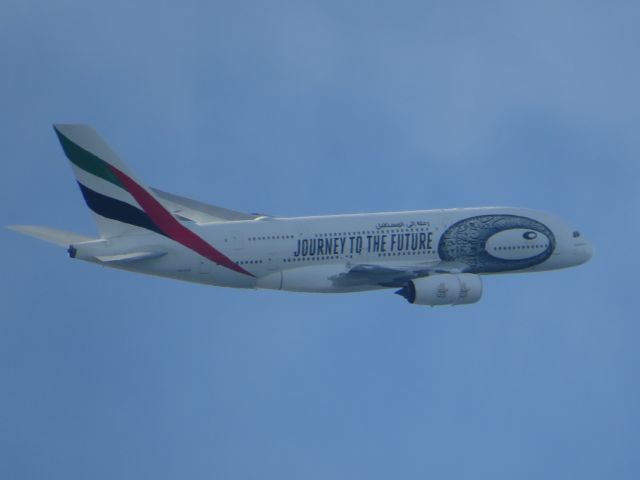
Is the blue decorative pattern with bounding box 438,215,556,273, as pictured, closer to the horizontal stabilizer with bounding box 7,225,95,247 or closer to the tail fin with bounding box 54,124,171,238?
the tail fin with bounding box 54,124,171,238

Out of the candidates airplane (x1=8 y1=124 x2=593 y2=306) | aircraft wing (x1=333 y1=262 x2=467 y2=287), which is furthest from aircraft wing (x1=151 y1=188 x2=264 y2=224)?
aircraft wing (x1=333 y1=262 x2=467 y2=287)

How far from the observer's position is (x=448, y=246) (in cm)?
10869

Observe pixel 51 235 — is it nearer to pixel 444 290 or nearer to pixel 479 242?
pixel 444 290

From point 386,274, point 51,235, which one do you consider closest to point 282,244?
point 386,274

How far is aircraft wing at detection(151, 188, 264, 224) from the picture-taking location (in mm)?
116750

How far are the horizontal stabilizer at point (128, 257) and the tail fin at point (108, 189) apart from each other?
1.53 metres

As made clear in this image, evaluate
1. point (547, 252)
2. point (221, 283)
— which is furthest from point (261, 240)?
point (547, 252)

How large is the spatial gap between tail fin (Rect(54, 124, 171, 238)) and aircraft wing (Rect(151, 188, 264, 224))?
961 centimetres

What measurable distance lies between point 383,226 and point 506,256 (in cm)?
827

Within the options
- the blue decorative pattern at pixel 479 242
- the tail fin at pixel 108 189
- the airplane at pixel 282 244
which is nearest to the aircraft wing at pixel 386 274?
the airplane at pixel 282 244

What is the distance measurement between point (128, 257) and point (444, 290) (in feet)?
61.0

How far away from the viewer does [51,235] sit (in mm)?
107188

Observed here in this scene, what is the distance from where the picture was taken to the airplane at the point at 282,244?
344 feet

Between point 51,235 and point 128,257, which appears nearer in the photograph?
point 128,257
